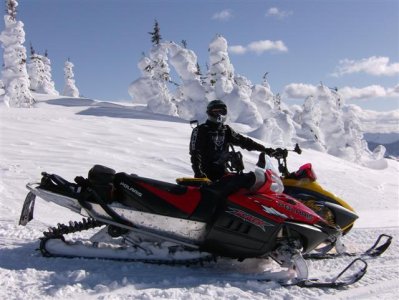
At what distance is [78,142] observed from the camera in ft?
37.1

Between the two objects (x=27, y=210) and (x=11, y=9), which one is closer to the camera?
(x=27, y=210)

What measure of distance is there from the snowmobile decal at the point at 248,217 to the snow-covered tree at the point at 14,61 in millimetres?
30400

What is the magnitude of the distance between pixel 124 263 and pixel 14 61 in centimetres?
3168

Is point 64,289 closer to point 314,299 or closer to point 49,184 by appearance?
point 49,184

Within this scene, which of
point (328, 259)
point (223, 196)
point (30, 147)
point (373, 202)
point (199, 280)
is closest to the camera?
point (199, 280)

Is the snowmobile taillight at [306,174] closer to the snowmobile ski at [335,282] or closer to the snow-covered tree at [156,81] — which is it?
the snowmobile ski at [335,282]

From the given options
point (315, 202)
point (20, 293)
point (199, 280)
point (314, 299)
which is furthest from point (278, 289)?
point (20, 293)

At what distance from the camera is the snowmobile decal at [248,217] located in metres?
3.71

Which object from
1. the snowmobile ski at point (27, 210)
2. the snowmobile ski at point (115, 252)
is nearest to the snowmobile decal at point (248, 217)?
the snowmobile ski at point (115, 252)

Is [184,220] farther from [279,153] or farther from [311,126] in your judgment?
[311,126]

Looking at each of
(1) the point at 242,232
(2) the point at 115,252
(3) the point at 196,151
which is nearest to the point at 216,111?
(3) the point at 196,151

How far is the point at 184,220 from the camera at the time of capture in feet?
12.3

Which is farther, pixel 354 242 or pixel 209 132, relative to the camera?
pixel 354 242

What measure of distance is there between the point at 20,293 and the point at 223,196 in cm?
180
